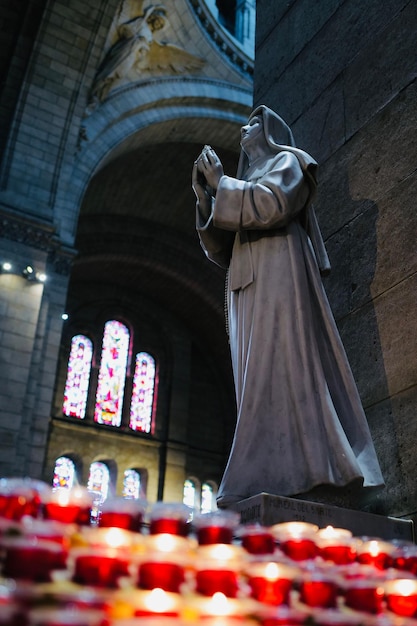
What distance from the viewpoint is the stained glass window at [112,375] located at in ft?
59.0

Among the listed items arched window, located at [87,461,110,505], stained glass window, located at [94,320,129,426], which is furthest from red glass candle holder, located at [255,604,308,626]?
stained glass window, located at [94,320,129,426]

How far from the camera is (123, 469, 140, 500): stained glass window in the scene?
17281mm

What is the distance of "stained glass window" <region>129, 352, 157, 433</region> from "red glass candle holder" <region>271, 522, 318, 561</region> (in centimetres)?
1691

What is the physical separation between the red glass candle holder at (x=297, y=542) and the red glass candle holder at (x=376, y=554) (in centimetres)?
14

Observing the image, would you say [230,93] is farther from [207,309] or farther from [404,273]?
[404,273]

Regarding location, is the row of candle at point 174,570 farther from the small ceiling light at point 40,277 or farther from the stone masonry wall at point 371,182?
the small ceiling light at point 40,277

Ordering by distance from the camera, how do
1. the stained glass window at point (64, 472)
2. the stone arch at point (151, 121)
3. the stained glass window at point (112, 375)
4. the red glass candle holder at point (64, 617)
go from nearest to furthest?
the red glass candle holder at point (64, 617) < the stone arch at point (151, 121) < the stained glass window at point (64, 472) < the stained glass window at point (112, 375)

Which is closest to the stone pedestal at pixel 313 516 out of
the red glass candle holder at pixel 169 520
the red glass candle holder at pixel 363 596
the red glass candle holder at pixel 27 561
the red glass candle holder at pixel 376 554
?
the red glass candle holder at pixel 376 554

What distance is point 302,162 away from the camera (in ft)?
10.5

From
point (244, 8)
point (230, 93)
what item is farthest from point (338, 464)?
point (244, 8)

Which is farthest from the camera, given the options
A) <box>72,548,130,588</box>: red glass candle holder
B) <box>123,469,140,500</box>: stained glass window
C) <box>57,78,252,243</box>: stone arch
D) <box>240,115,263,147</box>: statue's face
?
<box>123,469,140,500</box>: stained glass window

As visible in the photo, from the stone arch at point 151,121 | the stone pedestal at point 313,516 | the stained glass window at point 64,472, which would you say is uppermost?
the stone arch at point 151,121

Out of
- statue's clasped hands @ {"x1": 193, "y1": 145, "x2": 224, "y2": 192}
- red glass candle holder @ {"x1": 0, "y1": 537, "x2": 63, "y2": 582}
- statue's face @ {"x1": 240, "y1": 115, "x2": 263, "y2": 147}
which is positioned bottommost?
red glass candle holder @ {"x1": 0, "y1": 537, "x2": 63, "y2": 582}

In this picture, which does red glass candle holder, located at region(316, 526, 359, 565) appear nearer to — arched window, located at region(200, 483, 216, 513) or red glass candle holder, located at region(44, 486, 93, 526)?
red glass candle holder, located at region(44, 486, 93, 526)
